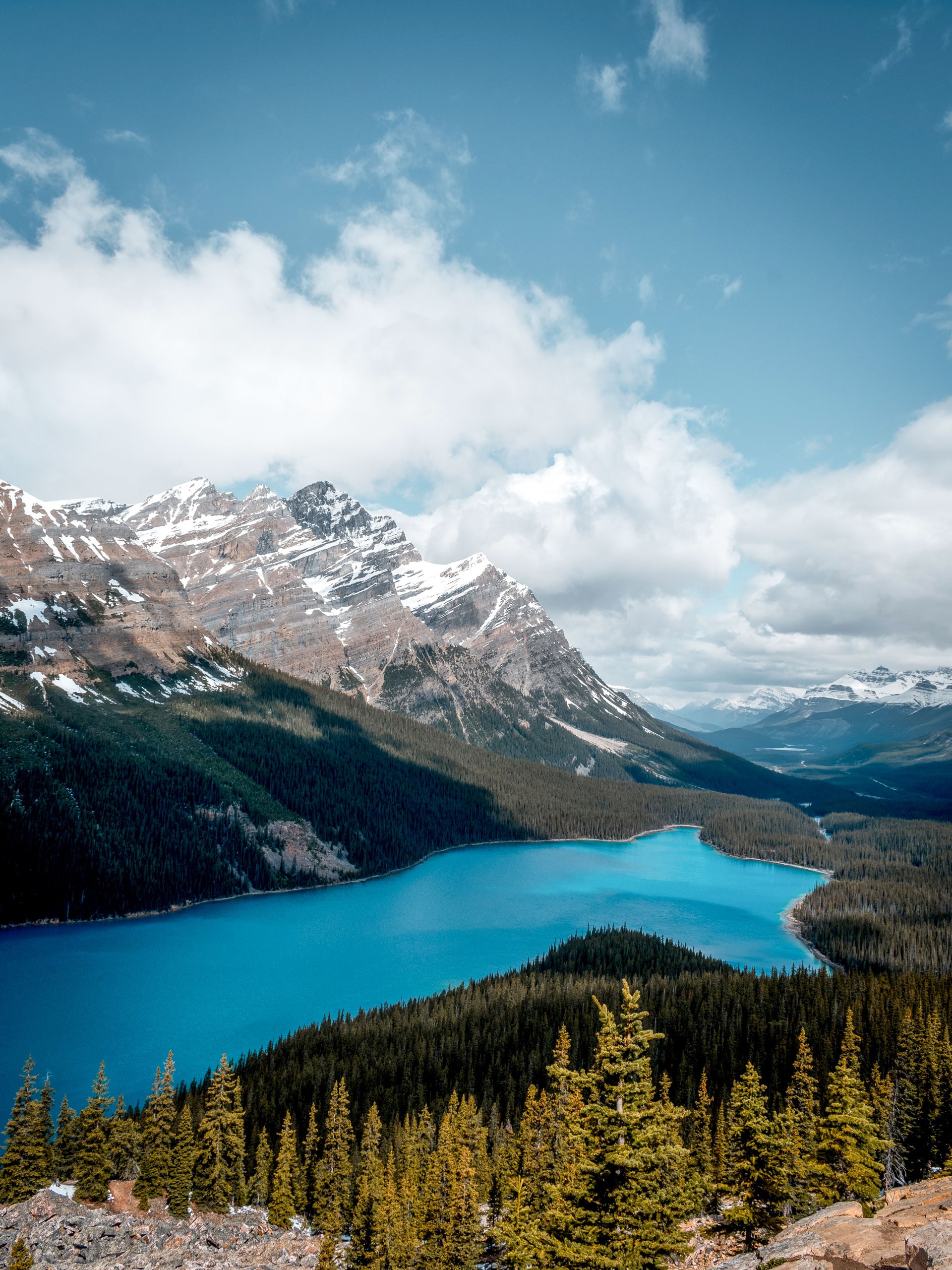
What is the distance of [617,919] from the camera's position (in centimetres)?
13862

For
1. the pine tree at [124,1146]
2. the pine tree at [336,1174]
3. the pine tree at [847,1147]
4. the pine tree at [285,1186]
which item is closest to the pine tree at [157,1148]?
the pine tree at [124,1146]

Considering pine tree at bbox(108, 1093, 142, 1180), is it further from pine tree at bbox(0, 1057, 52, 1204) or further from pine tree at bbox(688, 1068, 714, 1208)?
pine tree at bbox(688, 1068, 714, 1208)

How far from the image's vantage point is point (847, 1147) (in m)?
31.7

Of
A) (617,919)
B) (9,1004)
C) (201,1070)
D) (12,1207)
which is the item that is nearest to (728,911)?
(617,919)

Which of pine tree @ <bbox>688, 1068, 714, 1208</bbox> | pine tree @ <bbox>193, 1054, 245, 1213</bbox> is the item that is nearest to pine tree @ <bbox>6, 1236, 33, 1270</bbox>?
pine tree @ <bbox>193, 1054, 245, 1213</bbox>

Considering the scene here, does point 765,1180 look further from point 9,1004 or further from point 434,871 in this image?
point 434,871

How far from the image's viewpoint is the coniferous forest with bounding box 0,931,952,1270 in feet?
56.4

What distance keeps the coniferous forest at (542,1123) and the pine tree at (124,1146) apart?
135 mm

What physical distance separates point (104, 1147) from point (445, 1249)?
74.4 feet

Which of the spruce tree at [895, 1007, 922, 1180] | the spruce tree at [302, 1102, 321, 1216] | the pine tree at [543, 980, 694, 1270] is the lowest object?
the spruce tree at [302, 1102, 321, 1216]

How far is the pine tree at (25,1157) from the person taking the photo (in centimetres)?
3853

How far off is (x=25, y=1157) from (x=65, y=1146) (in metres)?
2.84

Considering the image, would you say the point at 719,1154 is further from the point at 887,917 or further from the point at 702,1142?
the point at 887,917

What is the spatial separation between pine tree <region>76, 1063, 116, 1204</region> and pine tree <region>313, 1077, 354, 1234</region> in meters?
12.3
